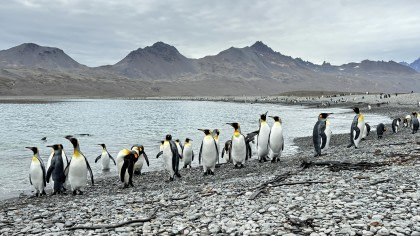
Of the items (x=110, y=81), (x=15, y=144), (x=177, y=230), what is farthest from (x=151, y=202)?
(x=110, y=81)

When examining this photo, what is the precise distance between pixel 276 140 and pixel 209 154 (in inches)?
86.1

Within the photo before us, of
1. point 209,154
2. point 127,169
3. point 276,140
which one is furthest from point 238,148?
point 127,169

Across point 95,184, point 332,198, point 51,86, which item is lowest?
point 95,184

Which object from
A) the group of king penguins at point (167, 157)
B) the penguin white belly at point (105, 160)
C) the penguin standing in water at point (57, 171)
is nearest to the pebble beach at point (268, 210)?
the penguin standing in water at point (57, 171)

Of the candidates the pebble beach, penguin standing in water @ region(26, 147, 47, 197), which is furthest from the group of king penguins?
the pebble beach

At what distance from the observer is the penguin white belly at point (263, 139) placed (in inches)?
471

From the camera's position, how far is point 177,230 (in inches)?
196

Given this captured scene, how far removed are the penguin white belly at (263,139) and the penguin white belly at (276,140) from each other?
34 cm

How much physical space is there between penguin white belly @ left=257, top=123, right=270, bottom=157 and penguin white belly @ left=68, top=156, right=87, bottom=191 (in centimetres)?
551

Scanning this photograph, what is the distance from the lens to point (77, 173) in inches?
367

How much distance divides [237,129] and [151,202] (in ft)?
18.7

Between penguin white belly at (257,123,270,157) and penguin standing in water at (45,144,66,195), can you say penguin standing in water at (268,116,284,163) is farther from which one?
penguin standing in water at (45,144,66,195)

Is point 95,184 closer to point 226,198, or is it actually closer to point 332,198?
point 226,198

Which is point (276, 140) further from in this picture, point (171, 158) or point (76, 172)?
point (76, 172)
